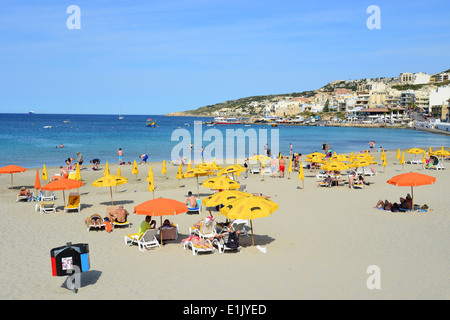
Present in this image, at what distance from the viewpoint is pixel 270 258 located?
962 cm

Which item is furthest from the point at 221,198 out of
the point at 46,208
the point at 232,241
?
the point at 46,208

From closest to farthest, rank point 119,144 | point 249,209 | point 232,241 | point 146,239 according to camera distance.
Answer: point 249,209
point 232,241
point 146,239
point 119,144

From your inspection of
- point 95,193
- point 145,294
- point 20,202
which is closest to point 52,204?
point 20,202

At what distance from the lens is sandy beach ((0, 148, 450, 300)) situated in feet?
25.3

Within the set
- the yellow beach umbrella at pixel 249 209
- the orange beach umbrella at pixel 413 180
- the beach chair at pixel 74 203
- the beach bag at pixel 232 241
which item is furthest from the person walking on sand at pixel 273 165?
the beach bag at pixel 232 241

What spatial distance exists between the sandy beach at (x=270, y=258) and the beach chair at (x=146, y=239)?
218 millimetres

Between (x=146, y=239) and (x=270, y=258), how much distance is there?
10.4ft

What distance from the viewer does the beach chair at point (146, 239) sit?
34.2ft

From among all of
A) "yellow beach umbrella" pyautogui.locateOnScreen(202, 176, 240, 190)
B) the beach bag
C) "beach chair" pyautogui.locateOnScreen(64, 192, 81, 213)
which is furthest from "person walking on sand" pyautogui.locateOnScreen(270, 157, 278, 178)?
the beach bag

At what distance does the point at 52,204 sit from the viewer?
14.7 metres

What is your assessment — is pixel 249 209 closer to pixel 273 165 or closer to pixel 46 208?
pixel 46 208

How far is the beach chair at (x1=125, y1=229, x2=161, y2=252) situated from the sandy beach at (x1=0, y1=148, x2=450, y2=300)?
0.22 meters

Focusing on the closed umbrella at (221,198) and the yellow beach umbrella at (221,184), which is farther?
the yellow beach umbrella at (221,184)
